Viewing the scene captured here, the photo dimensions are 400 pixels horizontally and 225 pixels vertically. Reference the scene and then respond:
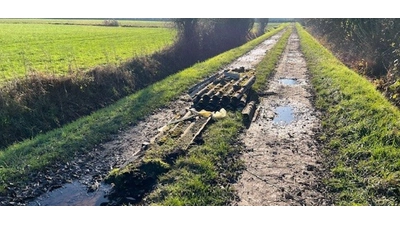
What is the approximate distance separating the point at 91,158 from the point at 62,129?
2.24 meters

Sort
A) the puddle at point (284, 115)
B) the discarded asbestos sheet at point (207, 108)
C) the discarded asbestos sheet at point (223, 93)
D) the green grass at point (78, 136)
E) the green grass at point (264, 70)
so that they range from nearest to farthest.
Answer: the green grass at point (78, 136)
the discarded asbestos sheet at point (207, 108)
the puddle at point (284, 115)
the discarded asbestos sheet at point (223, 93)
the green grass at point (264, 70)

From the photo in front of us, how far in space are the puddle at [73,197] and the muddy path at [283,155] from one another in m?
2.63

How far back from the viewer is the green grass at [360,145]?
6355 millimetres

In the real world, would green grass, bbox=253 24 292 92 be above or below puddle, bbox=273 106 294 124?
above

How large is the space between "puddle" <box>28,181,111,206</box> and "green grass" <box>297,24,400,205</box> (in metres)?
4.42

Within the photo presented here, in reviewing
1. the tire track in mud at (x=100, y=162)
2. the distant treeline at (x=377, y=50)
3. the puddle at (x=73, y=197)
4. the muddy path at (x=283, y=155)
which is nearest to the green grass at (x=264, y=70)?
the muddy path at (x=283, y=155)

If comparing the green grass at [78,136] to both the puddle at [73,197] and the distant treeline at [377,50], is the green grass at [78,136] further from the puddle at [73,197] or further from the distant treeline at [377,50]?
the distant treeline at [377,50]

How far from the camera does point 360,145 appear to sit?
821cm

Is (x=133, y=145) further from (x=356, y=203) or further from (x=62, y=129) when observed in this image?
(x=356, y=203)

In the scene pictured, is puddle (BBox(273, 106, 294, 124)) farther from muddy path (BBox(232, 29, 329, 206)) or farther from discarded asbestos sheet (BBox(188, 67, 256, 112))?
discarded asbestos sheet (BBox(188, 67, 256, 112))

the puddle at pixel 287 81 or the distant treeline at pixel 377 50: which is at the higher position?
the distant treeline at pixel 377 50

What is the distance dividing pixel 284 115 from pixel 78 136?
6.62 metres

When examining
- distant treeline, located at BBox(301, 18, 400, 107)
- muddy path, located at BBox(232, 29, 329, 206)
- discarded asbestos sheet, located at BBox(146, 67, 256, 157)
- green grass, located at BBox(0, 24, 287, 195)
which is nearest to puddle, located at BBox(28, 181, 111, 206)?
green grass, located at BBox(0, 24, 287, 195)

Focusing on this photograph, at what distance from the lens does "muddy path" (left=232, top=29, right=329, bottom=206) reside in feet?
21.0
